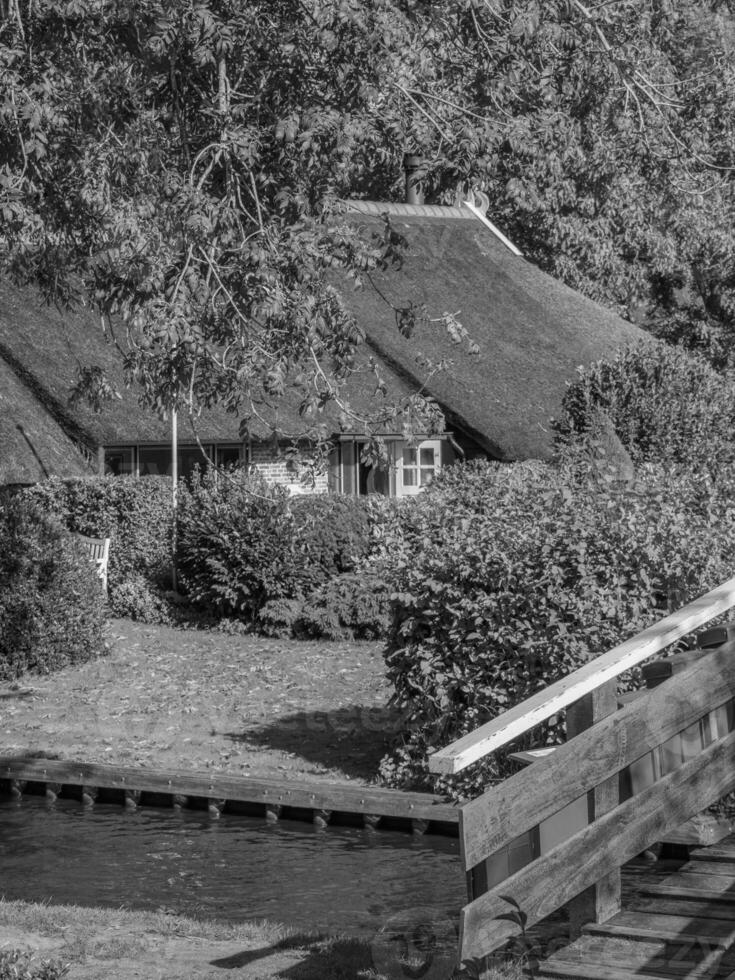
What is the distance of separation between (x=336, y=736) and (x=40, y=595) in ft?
16.0

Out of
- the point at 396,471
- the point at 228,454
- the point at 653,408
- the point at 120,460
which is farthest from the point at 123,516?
the point at 653,408

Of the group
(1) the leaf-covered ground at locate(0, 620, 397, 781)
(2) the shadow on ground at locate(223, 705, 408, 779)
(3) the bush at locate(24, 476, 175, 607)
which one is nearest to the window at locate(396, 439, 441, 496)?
(3) the bush at locate(24, 476, 175, 607)

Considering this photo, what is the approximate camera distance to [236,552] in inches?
778

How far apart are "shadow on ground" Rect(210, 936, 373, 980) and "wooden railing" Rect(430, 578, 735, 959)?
1918 millimetres

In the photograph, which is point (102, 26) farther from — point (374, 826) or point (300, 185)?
point (374, 826)

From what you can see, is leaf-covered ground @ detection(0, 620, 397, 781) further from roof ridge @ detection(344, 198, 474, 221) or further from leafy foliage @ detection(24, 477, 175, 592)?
roof ridge @ detection(344, 198, 474, 221)

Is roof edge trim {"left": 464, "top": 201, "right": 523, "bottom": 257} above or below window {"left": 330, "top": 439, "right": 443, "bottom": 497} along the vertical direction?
above

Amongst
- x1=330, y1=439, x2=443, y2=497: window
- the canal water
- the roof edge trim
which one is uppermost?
the roof edge trim

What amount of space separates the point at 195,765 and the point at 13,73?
20.7ft

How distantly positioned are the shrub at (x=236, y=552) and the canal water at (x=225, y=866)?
314 inches

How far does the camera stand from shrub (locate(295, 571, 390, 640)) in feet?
62.8

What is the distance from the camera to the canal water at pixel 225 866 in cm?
883

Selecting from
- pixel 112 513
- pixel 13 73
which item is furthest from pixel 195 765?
pixel 112 513

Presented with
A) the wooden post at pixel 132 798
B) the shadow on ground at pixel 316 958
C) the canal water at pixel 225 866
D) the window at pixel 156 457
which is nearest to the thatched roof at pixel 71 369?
the window at pixel 156 457
